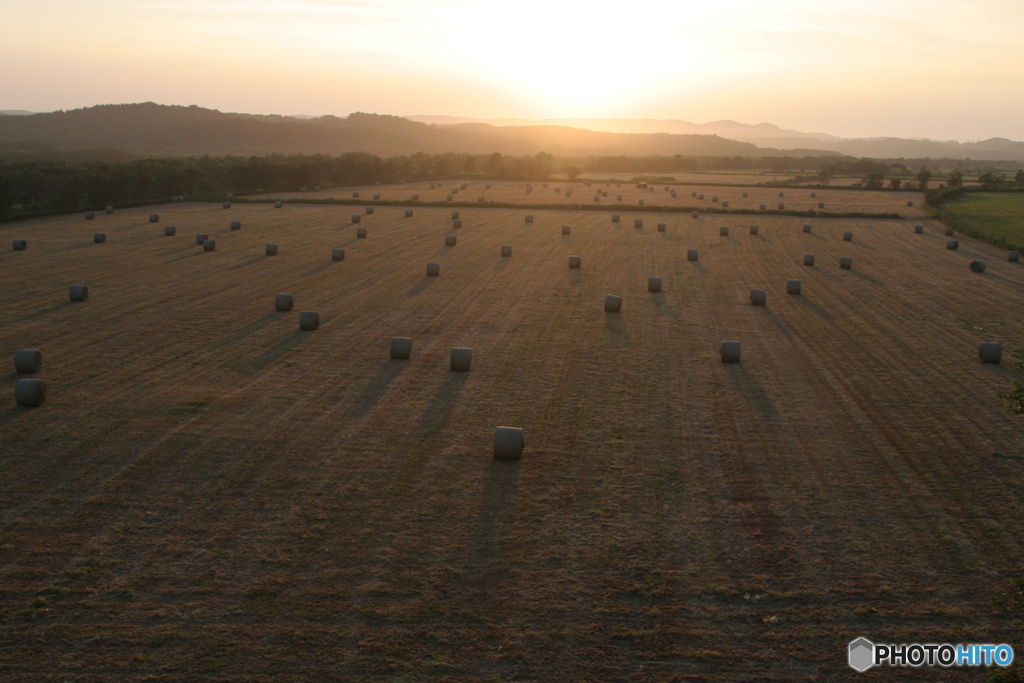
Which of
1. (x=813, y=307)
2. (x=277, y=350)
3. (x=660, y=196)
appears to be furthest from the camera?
(x=660, y=196)

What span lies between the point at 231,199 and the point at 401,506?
6061cm

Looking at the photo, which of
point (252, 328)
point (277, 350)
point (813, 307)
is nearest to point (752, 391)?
point (813, 307)

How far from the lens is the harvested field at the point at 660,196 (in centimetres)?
6738

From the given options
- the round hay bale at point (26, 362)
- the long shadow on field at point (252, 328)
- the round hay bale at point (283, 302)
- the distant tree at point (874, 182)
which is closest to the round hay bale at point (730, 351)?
the long shadow on field at point (252, 328)

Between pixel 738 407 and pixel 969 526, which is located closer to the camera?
pixel 969 526

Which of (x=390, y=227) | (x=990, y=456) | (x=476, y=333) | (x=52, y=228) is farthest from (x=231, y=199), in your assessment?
(x=990, y=456)

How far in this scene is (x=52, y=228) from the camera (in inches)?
1836

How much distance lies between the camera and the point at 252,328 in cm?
2308

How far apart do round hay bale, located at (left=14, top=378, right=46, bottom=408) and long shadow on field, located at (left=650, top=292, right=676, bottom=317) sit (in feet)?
56.8

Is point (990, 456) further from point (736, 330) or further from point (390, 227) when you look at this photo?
point (390, 227)

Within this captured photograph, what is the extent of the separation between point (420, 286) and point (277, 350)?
989cm

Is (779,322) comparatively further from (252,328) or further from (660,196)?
(660,196)

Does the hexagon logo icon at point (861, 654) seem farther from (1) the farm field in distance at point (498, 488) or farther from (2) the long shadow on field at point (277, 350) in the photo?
(2) the long shadow on field at point (277, 350)

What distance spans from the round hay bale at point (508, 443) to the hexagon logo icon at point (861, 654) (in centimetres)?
626
